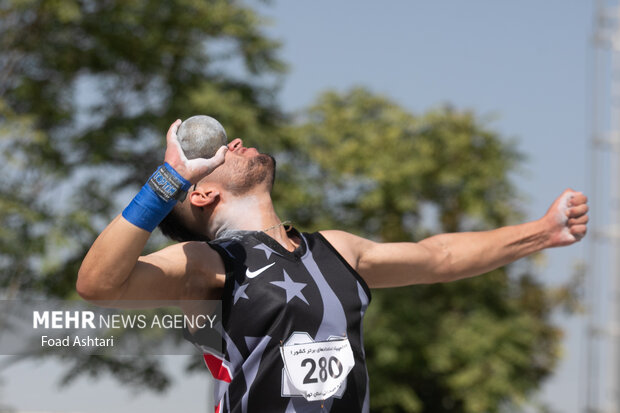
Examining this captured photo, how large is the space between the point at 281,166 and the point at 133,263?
15.8 metres

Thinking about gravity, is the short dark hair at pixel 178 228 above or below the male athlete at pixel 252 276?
above

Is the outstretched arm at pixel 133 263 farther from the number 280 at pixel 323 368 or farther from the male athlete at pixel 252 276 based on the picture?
the number 280 at pixel 323 368

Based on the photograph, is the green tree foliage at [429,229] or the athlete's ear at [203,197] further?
the green tree foliage at [429,229]

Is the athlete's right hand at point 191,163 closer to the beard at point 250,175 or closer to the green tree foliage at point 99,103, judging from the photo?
the beard at point 250,175

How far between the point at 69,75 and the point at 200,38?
3.15m

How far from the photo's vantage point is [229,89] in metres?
18.4

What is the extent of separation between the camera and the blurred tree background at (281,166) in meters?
16.6

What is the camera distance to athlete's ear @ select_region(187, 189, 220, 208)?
326 cm

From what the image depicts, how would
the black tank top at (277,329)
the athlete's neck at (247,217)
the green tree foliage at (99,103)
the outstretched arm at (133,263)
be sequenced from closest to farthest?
the outstretched arm at (133,263) → the black tank top at (277,329) → the athlete's neck at (247,217) → the green tree foliage at (99,103)

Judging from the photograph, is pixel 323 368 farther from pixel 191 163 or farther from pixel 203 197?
pixel 191 163

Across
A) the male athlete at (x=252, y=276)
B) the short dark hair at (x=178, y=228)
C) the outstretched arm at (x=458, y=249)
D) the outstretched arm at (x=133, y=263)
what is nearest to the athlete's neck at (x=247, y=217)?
the male athlete at (x=252, y=276)

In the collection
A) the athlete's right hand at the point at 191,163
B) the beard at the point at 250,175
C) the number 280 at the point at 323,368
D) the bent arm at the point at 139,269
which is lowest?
the number 280 at the point at 323,368

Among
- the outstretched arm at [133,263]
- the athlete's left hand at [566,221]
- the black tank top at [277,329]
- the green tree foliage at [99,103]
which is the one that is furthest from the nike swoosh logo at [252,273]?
the green tree foliage at [99,103]

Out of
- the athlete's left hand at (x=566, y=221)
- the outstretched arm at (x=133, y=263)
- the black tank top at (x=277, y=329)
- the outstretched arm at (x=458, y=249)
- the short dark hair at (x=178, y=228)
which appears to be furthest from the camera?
the athlete's left hand at (x=566, y=221)
